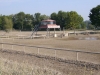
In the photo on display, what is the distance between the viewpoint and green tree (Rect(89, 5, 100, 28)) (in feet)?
271

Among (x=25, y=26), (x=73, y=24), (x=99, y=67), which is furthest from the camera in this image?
(x=25, y=26)

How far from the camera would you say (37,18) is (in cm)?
11625

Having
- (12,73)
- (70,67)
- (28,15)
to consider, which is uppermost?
(28,15)

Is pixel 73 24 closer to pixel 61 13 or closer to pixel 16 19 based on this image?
pixel 61 13

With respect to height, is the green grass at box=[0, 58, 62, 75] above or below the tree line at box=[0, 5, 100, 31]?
below

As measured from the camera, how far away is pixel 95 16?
83750mm

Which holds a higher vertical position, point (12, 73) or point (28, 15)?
point (28, 15)

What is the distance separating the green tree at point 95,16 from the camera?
8275 cm

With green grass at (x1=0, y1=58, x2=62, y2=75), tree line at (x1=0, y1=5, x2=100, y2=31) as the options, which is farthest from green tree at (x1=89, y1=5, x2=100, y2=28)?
green grass at (x1=0, y1=58, x2=62, y2=75)

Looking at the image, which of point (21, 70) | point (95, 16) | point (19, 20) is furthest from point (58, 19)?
point (21, 70)

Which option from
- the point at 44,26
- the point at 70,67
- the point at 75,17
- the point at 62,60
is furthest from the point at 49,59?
the point at 75,17

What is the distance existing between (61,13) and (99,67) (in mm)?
102030

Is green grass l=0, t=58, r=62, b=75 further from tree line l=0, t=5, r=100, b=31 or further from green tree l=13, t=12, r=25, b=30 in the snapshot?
green tree l=13, t=12, r=25, b=30

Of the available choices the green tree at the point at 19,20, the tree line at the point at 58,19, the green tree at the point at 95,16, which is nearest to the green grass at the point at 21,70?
the green tree at the point at 95,16
